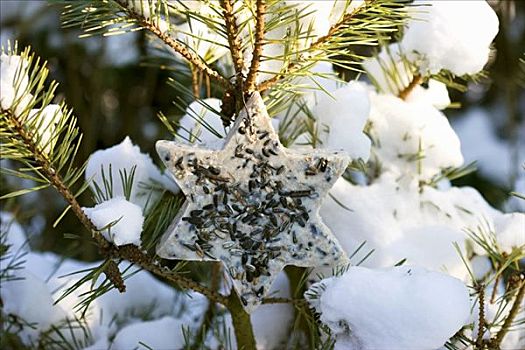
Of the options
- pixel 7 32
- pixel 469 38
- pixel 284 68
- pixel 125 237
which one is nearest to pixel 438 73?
pixel 469 38

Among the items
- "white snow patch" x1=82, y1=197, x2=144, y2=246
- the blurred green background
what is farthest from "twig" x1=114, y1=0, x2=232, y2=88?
the blurred green background

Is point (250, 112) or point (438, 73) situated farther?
point (438, 73)

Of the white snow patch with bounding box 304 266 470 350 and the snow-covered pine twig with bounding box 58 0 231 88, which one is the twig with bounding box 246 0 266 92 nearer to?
the snow-covered pine twig with bounding box 58 0 231 88

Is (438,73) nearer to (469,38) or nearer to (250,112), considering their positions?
(469,38)

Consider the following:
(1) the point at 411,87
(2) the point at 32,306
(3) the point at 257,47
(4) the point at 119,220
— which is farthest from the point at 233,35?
(2) the point at 32,306

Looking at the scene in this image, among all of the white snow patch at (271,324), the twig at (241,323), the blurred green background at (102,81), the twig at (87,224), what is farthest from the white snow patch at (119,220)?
the blurred green background at (102,81)
